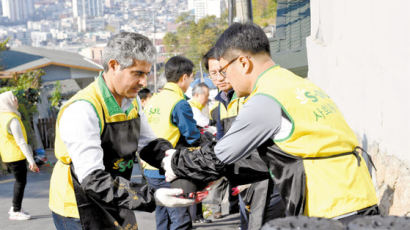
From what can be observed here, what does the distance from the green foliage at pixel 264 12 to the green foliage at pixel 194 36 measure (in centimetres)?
323

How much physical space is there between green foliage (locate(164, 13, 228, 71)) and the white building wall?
122ft

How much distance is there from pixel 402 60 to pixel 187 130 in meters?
2.44

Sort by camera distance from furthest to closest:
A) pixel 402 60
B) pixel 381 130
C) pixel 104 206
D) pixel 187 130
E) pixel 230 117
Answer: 1. pixel 187 130
2. pixel 230 117
3. pixel 381 130
4. pixel 402 60
5. pixel 104 206

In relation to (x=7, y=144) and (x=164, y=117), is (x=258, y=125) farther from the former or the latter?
(x=7, y=144)

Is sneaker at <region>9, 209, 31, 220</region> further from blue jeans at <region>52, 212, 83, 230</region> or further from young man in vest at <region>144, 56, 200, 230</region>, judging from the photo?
blue jeans at <region>52, 212, 83, 230</region>

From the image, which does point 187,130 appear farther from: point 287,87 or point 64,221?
point 287,87

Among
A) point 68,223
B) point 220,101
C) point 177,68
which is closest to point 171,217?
point 220,101

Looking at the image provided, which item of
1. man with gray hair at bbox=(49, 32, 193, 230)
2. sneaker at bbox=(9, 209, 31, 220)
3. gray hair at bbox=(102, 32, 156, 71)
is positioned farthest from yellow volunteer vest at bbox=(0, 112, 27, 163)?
gray hair at bbox=(102, 32, 156, 71)

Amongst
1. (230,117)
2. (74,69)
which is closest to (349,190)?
(230,117)

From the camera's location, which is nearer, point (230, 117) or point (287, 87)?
point (287, 87)

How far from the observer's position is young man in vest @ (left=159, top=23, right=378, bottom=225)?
251 cm

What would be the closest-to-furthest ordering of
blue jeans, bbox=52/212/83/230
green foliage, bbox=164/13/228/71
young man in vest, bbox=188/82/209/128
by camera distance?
blue jeans, bbox=52/212/83/230
young man in vest, bbox=188/82/209/128
green foliage, bbox=164/13/228/71

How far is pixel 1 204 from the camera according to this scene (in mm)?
9227

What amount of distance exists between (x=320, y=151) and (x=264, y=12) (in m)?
39.3
